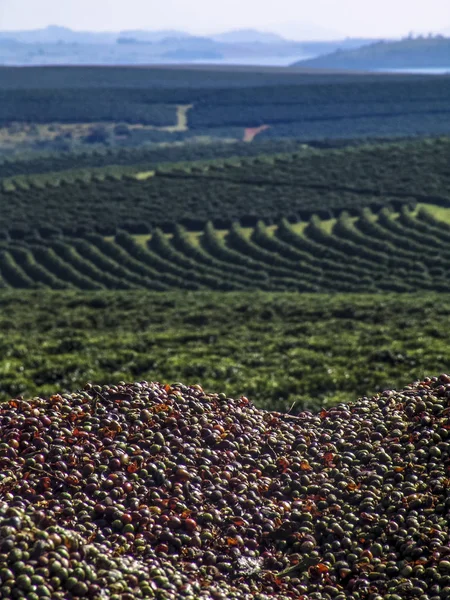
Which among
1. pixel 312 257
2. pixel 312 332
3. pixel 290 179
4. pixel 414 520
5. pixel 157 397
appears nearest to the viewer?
pixel 414 520

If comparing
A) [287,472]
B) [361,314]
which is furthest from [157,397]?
[361,314]

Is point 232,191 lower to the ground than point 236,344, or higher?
higher

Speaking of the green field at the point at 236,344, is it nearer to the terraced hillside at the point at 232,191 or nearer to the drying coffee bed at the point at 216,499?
the drying coffee bed at the point at 216,499

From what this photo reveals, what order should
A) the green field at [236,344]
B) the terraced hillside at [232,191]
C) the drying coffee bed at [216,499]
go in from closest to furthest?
the drying coffee bed at [216,499]
the green field at [236,344]
the terraced hillside at [232,191]

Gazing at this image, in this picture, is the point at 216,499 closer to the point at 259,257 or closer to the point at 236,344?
the point at 236,344

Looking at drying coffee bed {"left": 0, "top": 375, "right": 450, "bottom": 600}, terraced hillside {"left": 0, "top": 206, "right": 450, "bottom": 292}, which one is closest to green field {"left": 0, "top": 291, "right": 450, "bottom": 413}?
terraced hillside {"left": 0, "top": 206, "right": 450, "bottom": 292}

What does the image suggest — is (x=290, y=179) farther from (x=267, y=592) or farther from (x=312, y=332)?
(x=267, y=592)

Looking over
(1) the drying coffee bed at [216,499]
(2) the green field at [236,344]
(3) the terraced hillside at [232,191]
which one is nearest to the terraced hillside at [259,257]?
(3) the terraced hillside at [232,191]

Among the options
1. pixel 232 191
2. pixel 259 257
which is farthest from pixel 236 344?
pixel 232 191
